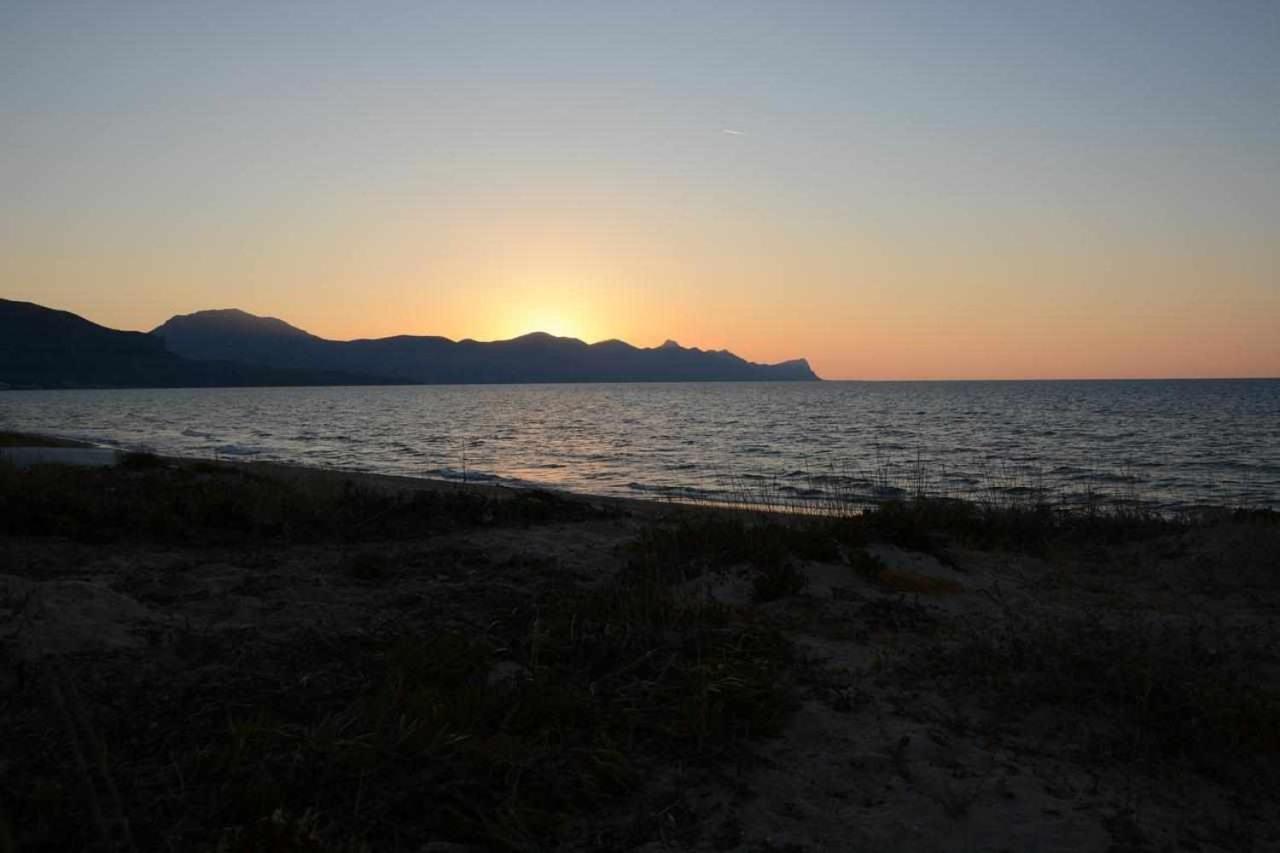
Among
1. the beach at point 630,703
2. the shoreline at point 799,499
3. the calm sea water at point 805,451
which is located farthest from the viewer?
the calm sea water at point 805,451

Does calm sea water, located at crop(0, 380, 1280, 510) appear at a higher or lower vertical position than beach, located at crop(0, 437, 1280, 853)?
lower

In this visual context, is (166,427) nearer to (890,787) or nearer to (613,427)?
(613,427)

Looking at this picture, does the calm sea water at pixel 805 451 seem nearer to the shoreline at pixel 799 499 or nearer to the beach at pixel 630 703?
the shoreline at pixel 799 499

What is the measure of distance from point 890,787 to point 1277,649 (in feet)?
13.7

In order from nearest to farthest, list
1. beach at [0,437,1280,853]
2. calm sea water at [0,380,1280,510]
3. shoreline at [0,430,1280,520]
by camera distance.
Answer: beach at [0,437,1280,853] → shoreline at [0,430,1280,520] → calm sea water at [0,380,1280,510]

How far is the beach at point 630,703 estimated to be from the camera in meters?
3.42

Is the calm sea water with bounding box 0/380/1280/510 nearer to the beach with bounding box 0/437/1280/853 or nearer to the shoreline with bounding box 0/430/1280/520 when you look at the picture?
the shoreline with bounding box 0/430/1280/520

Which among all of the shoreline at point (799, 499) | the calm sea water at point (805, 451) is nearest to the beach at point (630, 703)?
the shoreline at point (799, 499)

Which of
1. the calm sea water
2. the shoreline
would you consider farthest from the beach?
the calm sea water

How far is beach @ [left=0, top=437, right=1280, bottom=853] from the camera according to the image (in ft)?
11.2

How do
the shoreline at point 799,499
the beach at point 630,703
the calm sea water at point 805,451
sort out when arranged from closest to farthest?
the beach at point 630,703
the shoreline at point 799,499
the calm sea water at point 805,451

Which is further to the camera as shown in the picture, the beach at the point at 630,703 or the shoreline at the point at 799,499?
the shoreline at the point at 799,499

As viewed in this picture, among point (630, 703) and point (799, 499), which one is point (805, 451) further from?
point (630, 703)

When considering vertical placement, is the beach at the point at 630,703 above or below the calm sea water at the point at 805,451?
above
